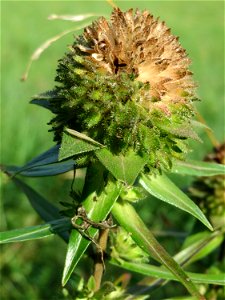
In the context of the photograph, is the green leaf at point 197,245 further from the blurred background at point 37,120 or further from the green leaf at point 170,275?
the blurred background at point 37,120

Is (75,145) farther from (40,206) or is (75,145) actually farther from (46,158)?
(40,206)

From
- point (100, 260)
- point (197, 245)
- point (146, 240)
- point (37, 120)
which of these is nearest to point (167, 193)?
point (146, 240)

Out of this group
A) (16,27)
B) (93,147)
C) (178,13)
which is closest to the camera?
(93,147)

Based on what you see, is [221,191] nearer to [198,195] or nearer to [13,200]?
[198,195]

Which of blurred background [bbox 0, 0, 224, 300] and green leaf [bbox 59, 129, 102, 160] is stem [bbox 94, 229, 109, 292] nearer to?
blurred background [bbox 0, 0, 224, 300]

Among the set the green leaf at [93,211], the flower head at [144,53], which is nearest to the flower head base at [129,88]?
the flower head at [144,53]

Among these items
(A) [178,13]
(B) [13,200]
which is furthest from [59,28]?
(B) [13,200]
